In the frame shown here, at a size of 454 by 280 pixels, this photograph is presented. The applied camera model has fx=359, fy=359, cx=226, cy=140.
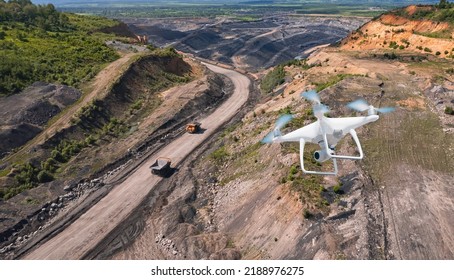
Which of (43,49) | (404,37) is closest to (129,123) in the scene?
(43,49)

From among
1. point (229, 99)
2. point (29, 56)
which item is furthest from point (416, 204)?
point (29, 56)

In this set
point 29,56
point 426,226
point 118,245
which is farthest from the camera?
point 29,56

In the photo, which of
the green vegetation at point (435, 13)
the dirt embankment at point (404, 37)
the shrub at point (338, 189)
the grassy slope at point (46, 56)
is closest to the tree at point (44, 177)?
the grassy slope at point (46, 56)

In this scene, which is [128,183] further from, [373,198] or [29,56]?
[29,56]

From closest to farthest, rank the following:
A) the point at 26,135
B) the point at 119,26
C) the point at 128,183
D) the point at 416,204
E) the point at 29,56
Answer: the point at 416,204 → the point at 128,183 → the point at 26,135 → the point at 29,56 → the point at 119,26

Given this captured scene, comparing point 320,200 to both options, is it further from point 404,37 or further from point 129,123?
point 404,37

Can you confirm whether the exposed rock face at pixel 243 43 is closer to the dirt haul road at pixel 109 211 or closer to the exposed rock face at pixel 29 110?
the exposed rock face at pixel 29 110
